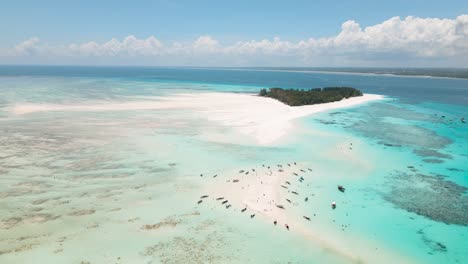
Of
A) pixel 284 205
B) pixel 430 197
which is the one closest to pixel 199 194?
pixel 284 205

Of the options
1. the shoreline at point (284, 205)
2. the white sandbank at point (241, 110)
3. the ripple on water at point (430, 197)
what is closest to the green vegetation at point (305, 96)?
the white sandbank at point (241, 110)

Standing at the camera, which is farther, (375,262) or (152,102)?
(152,102)

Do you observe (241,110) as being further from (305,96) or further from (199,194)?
(199,194)

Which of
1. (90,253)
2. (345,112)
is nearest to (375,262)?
(90,253)

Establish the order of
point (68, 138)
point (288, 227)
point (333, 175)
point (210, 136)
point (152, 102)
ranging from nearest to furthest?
point (288, 227), point (333, 175), point (68, 138), point (210, 136), point (152, 102)

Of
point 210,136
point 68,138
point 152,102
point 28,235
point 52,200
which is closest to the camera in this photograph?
point 28,235

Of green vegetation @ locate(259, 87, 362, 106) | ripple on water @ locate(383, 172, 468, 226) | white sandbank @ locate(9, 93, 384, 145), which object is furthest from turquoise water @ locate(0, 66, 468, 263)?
green vegetation @ locate(259, 87, 362, 106)

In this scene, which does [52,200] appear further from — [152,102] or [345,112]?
[345,112]
